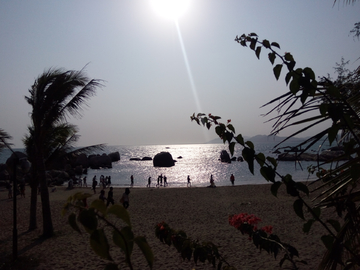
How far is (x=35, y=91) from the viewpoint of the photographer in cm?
890

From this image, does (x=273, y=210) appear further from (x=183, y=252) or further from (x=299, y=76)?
(x=299, y=76)

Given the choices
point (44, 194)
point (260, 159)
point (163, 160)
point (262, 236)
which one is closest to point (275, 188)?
point (260, 159)

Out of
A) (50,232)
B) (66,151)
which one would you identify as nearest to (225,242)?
(50,232)

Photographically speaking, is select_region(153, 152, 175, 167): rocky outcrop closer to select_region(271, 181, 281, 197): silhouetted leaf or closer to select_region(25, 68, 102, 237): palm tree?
select_region(25, 68, 102, 237): palm tree

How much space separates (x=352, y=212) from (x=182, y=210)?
538 inches

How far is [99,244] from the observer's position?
0.71 m

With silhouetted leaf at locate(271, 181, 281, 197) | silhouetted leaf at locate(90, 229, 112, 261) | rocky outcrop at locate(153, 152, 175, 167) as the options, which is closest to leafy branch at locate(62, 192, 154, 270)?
silhouetted leaf at locate(90, 229, 112, 261)


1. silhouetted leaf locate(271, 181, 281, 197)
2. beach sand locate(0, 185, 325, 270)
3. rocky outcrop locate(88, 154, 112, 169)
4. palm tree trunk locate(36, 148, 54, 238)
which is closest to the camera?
silhouetted leaf locate(271, 181, 281, 197)

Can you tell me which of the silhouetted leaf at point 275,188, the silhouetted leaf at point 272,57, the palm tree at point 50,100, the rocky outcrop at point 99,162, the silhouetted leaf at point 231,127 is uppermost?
the rocky outcrop at point 99,162

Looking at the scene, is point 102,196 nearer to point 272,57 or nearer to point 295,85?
point 272,57

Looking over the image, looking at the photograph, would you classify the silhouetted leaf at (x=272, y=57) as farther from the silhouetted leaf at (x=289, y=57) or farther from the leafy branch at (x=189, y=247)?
the leafy branch at (x=189, y=247)

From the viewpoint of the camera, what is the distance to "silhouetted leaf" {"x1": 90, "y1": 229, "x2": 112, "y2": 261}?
2.27ft

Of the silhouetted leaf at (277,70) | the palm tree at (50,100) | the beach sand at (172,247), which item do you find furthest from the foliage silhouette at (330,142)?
the palm tree at (50,100)

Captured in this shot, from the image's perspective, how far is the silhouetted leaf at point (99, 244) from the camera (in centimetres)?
69
